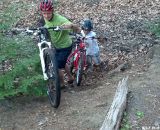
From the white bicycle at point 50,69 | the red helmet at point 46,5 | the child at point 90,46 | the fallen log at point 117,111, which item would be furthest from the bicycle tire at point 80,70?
the fallen log at point 117,111

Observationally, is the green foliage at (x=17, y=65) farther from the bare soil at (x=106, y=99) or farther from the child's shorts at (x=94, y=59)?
the child's shorts at (x=94, y=59)

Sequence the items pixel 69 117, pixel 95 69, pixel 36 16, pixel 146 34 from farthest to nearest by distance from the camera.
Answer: pixel 36 16
pixel 146 34
pixel 95 69
pixel 69 117

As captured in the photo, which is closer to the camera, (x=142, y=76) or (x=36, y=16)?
(x=142, y=76)

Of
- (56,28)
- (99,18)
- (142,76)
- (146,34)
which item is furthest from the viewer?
(99,18)

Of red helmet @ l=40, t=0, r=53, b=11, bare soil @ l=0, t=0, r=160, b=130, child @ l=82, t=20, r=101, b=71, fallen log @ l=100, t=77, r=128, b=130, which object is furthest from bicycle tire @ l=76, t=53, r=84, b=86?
fallen log @ l=100, t=77, r=128, b=130

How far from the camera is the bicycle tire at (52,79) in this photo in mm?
6505

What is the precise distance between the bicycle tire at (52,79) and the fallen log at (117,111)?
3.39 ft

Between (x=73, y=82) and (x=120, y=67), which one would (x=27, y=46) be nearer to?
(x=73, y=82)

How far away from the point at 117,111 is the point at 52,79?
1.53 m

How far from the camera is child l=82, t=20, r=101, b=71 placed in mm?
8320

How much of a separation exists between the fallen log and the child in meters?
1.98

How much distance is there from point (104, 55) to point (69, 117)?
381 cm

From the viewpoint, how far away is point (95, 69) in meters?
→ 9.24

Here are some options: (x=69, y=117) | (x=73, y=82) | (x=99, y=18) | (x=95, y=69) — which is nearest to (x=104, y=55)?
(x=95, y=69)
